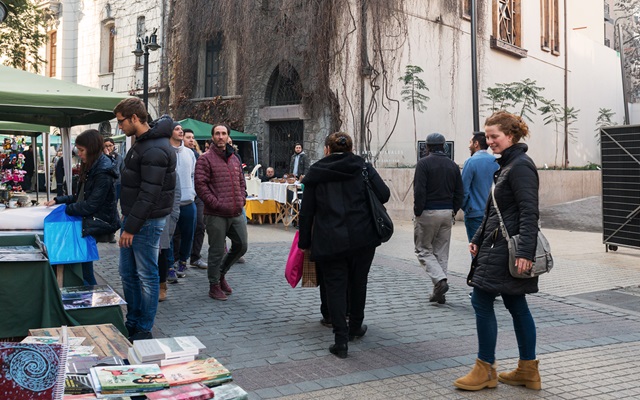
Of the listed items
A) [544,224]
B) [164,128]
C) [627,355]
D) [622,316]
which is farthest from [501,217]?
[544,224]

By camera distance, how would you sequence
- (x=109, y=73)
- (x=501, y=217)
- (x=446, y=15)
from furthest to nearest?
(x=109, y=73)
(x=446, y=15)
(x=501, y=217)

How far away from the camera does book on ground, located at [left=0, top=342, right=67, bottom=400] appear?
7.77ft

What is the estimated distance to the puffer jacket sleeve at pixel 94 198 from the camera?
5554mm

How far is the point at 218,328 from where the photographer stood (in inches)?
234

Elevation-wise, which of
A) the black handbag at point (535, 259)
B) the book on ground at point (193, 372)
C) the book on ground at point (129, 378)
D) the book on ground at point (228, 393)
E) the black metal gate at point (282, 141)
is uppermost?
the black metal gate at point (282, 141)

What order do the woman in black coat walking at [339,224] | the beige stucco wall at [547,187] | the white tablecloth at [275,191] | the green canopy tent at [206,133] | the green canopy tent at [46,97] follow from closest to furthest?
the woman in black coat walking at [339,224] < the green canopy tent at [46,97] < the white tablecloth at [275,191] < the beige stucco wall at [547,187] < the green canopy tent at [206,133]

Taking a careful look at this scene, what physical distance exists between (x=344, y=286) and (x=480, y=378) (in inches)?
54.5

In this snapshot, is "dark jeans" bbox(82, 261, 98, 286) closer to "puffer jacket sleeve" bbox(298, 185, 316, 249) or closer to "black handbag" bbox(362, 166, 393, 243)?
"puffer jacket sleeve" bbox(298, 185, 316, 249)

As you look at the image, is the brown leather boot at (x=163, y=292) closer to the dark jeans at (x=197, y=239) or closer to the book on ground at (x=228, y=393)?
the dark jeans at (x=197, y=239)

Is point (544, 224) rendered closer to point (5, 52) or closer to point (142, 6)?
point (142, 6)

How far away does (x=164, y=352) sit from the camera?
3066 mm

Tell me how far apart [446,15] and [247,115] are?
24.5 feet

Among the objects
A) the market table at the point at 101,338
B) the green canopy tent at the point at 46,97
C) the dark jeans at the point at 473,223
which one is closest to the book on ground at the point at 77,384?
the market table at the point at 101,338

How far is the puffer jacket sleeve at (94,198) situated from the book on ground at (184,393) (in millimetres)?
3235
